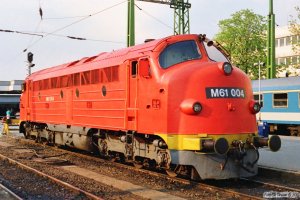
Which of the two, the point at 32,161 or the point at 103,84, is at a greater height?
the point at 103,84

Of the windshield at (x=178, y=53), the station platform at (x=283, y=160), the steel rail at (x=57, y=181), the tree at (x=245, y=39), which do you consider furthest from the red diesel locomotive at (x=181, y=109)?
the tree at (x=245, y=39)

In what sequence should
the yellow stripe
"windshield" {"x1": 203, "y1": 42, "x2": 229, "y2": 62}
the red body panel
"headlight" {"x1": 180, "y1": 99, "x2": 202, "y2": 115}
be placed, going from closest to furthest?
the yellow stripe < "headlight" {"x1": 180, "y1": 99, "x2": 202, "y2": 115} < the red body panel < "windshield" {"x1": 203, "y1": 42, "x2": 229, "y2": 62}

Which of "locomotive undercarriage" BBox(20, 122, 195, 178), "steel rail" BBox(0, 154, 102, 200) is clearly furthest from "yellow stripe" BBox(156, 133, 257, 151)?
"steel rail" BBox(0, 154, 102, 200)

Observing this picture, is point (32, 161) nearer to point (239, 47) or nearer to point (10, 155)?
point (10, 155)

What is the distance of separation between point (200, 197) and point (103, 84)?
220 inches

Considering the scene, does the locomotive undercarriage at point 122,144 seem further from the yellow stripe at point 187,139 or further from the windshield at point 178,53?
the windshield at point 178,53

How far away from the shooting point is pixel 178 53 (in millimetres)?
11047

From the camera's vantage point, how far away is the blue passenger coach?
990 inches

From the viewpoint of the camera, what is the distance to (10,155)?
682 inches

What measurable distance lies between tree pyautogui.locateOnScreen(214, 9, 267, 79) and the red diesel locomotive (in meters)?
39.8

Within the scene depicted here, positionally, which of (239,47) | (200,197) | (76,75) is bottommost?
(200,197)

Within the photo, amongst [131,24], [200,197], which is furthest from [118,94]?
[131,24]

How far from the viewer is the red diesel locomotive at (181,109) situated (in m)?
10.0

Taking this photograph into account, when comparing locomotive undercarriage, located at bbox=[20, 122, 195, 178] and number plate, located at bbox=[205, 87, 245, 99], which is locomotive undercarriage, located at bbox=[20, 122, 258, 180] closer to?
locomotive undercarriage, located at bbox=[20, 122, 195, 178]
